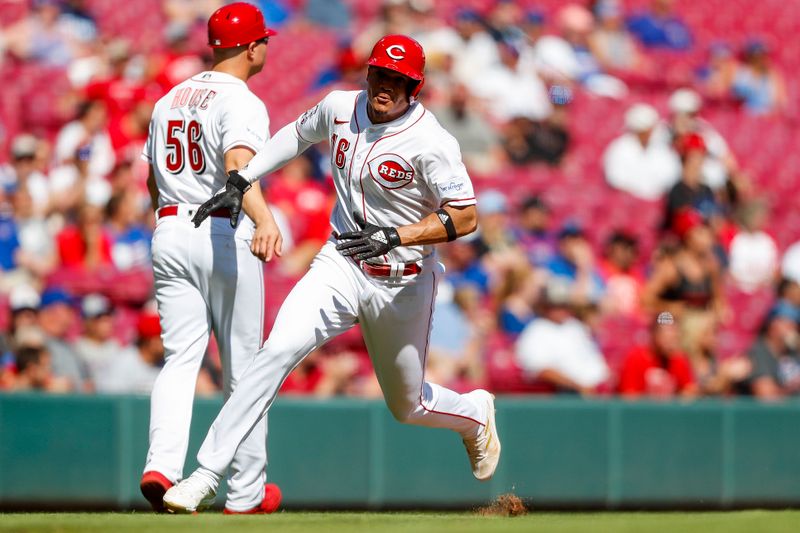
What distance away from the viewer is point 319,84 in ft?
38.4

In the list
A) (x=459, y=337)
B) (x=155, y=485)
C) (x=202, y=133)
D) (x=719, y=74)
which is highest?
(x=719, y=74)

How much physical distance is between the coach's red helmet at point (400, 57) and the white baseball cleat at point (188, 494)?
1757mm

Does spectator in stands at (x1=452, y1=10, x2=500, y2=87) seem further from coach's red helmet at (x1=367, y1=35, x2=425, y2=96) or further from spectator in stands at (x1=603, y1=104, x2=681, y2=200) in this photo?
coach's red helmet at (x1=367, y1=35, x2=425, y2=96)

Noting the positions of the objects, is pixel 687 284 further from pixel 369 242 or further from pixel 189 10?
pixel 369 242

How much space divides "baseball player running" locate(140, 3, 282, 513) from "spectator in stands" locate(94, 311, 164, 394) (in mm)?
2557

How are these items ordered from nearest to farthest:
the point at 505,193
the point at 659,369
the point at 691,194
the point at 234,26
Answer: the point at 234,26
the point at 659,369
the point at 505,193
the point at 691,194

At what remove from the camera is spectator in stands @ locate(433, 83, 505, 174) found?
11320 millimetres

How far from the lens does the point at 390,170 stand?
5.21 meters

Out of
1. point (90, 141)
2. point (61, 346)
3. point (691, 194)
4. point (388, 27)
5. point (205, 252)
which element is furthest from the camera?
point (388, 27)

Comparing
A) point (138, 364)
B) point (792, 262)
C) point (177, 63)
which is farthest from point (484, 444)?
point (792, 262)

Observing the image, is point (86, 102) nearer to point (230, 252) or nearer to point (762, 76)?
point (230, 252)

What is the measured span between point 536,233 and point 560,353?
1357 mm

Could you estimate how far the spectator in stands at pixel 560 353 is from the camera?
30.8 feet

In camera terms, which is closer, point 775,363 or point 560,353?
point 560,353
